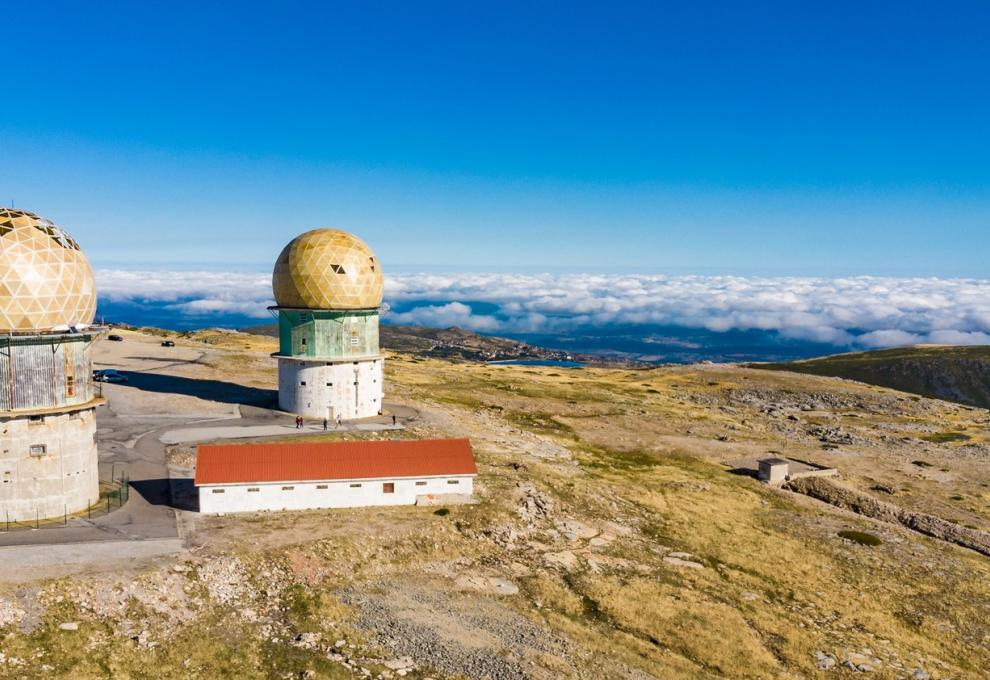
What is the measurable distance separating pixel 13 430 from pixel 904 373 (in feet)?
584

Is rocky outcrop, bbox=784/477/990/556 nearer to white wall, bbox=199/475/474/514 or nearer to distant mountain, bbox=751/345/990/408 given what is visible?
white wall, bbox=199/475/474/514

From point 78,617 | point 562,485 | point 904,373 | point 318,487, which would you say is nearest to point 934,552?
point 562,485

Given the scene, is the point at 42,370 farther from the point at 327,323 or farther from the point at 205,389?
the point at 205,389

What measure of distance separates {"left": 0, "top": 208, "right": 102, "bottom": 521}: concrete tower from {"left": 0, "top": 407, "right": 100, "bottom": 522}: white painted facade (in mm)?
36

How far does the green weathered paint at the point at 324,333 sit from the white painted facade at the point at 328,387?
2.52 feet

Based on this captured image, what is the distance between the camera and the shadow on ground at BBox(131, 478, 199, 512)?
33812mm

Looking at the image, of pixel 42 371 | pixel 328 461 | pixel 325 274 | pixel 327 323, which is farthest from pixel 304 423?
pixel 42 371

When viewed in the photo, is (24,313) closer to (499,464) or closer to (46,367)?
(46,367)

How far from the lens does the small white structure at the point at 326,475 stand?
33.2 metres

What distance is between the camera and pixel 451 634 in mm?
25438

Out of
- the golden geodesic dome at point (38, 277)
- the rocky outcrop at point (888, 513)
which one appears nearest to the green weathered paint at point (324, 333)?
the golden geodesic dome at point (38, 277)

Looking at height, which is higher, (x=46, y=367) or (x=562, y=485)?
(x=46, y=367)

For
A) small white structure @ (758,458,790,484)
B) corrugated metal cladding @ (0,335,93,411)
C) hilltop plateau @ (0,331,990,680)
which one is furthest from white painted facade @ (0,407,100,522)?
small white structure @ (758,458,790,484)

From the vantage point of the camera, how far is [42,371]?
29.5 meters
